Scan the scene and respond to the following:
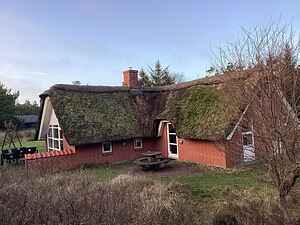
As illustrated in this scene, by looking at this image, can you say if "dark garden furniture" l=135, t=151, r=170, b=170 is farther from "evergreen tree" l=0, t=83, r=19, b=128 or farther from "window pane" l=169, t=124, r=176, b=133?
"evergreen tree" l=0, t=83, r=19, b=128

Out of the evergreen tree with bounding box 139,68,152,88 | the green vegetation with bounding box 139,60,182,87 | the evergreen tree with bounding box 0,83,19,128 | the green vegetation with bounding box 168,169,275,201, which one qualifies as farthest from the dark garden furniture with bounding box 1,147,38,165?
the green vegetation with bounding box 139,60,182,87

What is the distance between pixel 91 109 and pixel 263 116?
15855mm

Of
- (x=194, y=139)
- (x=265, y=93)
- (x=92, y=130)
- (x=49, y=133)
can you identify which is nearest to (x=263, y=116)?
(x=265, y=93)

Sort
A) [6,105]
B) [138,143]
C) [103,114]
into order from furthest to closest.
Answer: [6,105] < [138,143] < [103,114]

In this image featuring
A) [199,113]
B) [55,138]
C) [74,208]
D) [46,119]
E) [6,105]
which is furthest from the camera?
[6,105]

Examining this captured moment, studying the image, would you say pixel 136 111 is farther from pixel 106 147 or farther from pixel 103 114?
pixel 106 147

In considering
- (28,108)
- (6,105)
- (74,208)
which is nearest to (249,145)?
(74,208)

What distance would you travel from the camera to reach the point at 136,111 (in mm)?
23172

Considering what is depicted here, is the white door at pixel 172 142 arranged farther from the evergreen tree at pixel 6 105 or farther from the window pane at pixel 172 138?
the evergreen tree at pixel 6 105

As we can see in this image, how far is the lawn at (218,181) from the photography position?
11219 mm

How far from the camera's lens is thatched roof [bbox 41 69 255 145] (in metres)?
18.5

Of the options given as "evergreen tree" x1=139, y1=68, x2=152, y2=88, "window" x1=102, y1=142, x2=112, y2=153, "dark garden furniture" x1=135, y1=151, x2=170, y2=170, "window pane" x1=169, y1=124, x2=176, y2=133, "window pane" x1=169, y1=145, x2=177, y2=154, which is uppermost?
"evergreen tree" x1=139, y1=68, x2=152, y2=88

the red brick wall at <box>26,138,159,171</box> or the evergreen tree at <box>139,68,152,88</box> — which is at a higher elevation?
the evergreen tree at <box>139,68,152,88</box>

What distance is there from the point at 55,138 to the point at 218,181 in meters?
12.6
